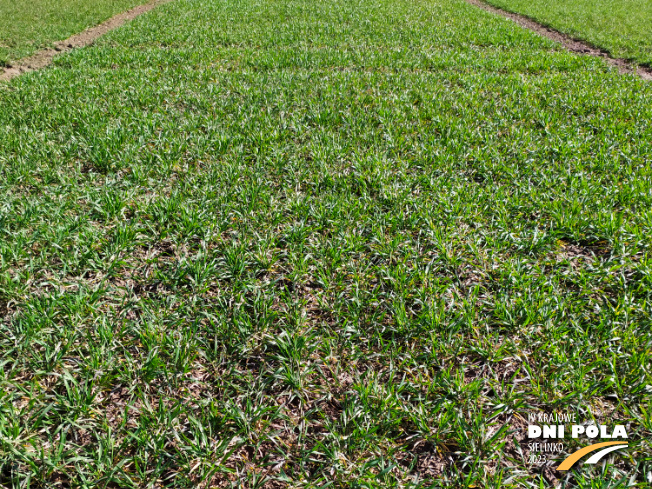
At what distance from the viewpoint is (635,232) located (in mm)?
3172

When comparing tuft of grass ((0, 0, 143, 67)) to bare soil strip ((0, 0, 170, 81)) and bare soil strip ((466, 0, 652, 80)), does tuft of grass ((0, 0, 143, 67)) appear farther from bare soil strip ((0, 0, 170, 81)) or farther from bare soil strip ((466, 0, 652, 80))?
bare soil strip ((466, 0, 652, 80))

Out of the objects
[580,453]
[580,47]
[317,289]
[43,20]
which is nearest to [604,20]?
[580,47]

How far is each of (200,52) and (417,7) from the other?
10.2 meters

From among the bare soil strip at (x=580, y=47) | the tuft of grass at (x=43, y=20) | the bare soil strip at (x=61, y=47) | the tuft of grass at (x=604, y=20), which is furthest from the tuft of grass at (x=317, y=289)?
the tuft of grass at (x=43, y=20)

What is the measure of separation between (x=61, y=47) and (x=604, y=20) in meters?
17.7

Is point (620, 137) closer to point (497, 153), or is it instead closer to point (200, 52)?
point (497, 153)

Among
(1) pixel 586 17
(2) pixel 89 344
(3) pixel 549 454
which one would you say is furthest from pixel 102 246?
(1) pixel 586 17

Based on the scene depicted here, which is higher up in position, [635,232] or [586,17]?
[586,17]

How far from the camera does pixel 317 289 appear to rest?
113 inches

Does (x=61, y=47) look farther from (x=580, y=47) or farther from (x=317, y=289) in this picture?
(x=580, y=47)

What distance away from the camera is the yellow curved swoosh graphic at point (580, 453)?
1.80 meters

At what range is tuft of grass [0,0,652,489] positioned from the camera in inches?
73.4

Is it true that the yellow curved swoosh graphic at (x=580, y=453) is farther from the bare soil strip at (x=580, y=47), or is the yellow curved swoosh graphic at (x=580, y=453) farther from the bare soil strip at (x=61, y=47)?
the bare soil strip at (x=61, y=47)

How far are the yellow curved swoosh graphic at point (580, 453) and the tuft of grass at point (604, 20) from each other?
1096cm
